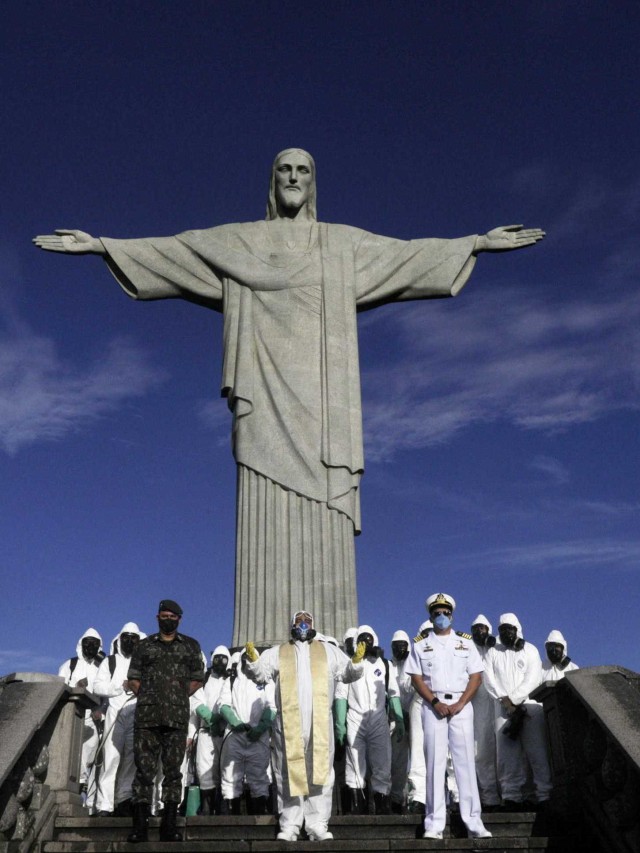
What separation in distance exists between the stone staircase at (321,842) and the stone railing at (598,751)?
29cm

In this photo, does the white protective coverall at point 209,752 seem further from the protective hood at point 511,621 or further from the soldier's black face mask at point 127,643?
the protective hood at point 511,621

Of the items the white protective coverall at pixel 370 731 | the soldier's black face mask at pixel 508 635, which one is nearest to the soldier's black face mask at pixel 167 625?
the white protective coverall at pixel 370 731

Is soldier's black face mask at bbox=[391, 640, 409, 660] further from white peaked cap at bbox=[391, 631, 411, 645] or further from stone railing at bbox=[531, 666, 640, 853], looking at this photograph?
stone railing at bbox=[531, 666, 640, 853]

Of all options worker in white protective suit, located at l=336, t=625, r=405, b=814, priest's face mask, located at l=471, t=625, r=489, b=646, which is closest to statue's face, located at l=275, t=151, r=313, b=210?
priest's face mask, located at l=471, t=625, r=489, b=646

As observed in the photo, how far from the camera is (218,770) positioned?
10.9 metres

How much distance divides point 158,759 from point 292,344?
6.81m

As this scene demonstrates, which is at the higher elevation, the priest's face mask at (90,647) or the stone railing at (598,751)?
the priest's face mask at (90,647)

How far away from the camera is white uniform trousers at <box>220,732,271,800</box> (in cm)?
1043

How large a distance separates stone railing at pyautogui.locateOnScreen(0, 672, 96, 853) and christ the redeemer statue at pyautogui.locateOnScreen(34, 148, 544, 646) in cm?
350

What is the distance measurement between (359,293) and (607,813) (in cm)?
873

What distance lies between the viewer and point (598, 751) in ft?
26.0

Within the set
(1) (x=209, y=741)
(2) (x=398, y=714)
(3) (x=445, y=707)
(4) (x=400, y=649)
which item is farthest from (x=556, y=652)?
(1) (x=209, y=741)

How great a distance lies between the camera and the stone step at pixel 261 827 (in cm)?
796

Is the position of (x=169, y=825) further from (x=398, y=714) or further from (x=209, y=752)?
(x=209, y=752)
